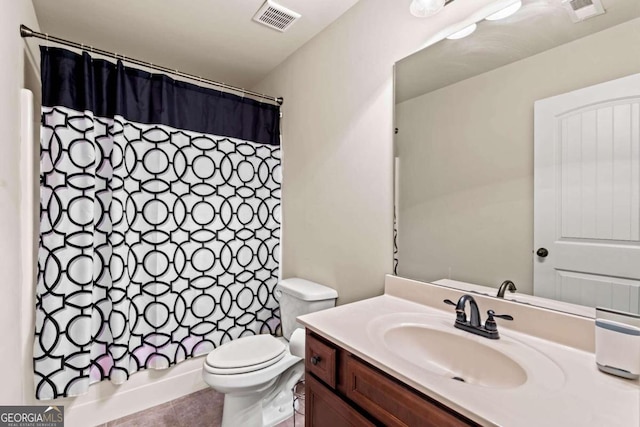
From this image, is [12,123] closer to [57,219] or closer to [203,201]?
[57,219]

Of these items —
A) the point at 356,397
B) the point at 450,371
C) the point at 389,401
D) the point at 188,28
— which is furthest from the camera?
the point at 188,28

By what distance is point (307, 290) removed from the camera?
178cm

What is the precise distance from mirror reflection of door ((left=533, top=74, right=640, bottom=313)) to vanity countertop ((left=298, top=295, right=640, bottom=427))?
0.69ft

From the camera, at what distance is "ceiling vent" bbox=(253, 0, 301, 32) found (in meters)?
1.65

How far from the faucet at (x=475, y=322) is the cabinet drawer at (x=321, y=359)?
1.52 feet

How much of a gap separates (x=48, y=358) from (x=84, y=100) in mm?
1362

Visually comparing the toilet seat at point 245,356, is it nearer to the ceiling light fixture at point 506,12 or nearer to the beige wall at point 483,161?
the beige wall at point 483,161

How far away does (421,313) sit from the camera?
1191 mm

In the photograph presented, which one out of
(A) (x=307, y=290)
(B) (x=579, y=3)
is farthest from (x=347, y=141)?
(B) (x=579, y=3)

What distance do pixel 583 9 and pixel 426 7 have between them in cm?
53

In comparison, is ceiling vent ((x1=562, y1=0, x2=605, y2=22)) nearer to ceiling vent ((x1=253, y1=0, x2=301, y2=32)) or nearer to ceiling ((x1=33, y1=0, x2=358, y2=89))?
ceiling ((x1=33, y1=0, x2=358, y2=89))

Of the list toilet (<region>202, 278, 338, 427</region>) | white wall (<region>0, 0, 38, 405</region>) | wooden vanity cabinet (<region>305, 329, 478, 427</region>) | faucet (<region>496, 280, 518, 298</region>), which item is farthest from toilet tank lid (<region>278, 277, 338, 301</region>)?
white wall (<region>0, 0, 38, 405</region>)

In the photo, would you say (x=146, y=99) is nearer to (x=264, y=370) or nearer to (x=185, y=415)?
(x=264, y=370)

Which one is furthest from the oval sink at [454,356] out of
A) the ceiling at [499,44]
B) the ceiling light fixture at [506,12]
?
the ceiling light fixture at [506,12]
